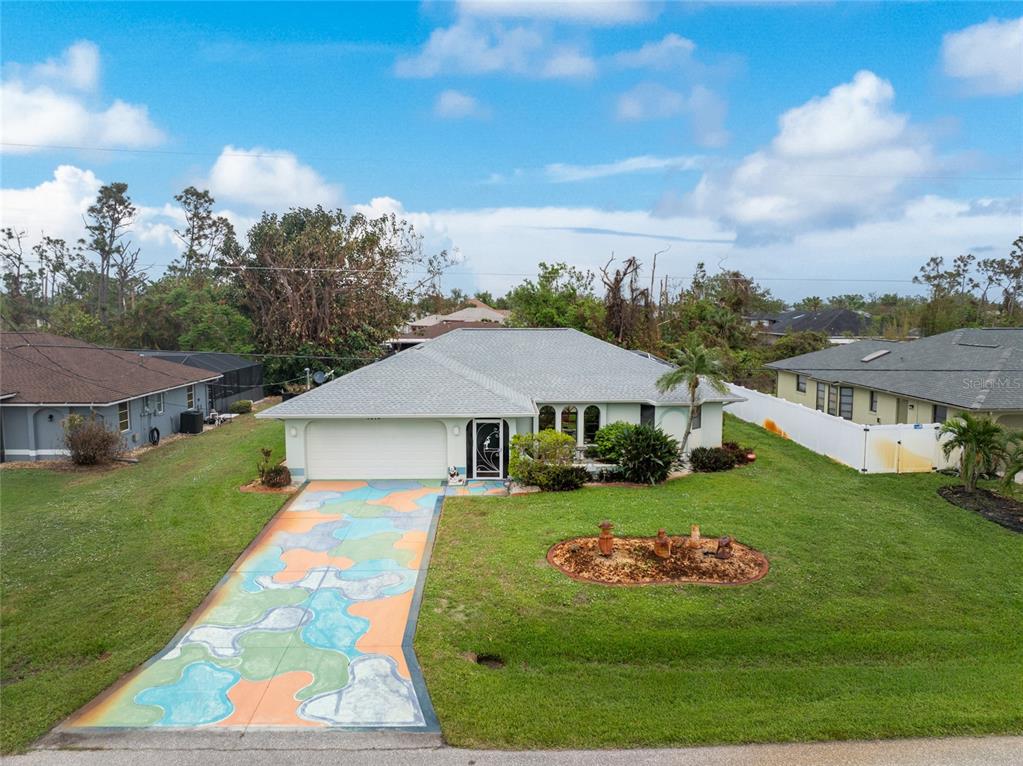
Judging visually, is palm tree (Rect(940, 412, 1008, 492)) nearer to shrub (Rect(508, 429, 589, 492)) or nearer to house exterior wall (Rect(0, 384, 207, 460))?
shrub (Rect(508, 429, 589, 492))

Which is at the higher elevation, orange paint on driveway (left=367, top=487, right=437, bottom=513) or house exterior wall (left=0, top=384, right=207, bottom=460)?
house exterior wall (left=0, top=384, right=207, bottom=460)

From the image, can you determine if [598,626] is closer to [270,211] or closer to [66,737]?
[66,737]

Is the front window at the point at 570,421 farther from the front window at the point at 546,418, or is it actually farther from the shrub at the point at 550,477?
the shrub at the point at 550,477

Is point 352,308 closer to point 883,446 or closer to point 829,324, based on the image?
point 883,446

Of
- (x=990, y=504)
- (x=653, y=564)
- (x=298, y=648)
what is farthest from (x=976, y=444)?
(x=298, y=648)

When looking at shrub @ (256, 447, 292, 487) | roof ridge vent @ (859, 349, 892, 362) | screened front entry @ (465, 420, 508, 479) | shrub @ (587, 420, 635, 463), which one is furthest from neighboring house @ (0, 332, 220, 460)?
roof ridge vent @ (859, 349, 892, 362)

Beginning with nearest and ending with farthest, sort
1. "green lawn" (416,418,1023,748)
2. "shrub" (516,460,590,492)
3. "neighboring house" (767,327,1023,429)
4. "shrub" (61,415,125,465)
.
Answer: "green lawn" (416,418,1023,748)
"shrub" (516,460,590,492)
"neighboring house" (767,327,1023,429)
"shrub" (61,415,125,465)
